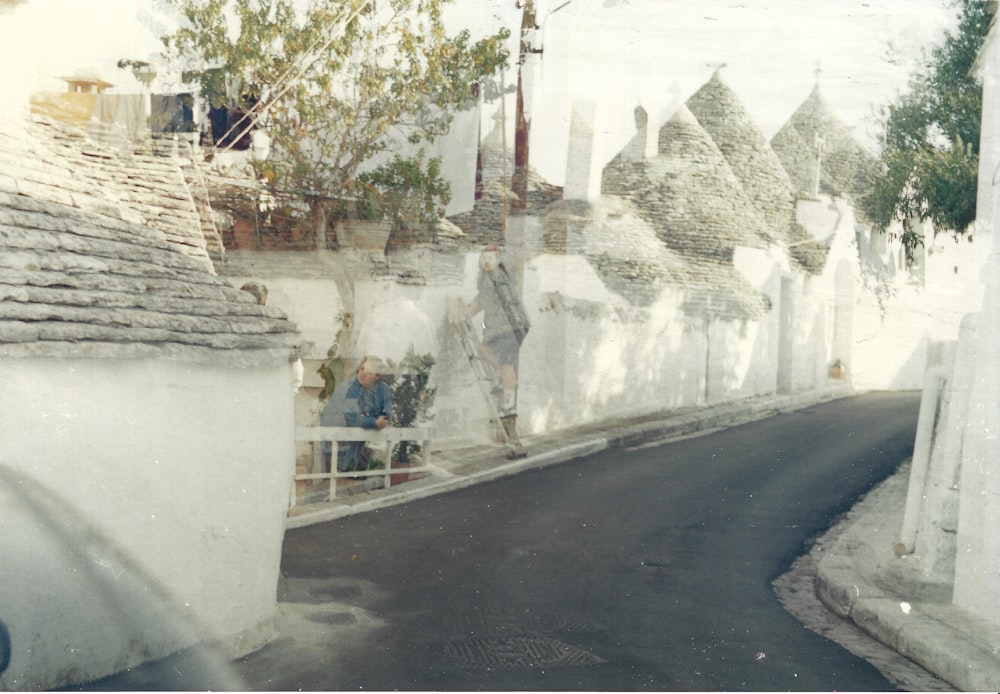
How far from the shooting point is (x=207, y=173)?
17.3 feet

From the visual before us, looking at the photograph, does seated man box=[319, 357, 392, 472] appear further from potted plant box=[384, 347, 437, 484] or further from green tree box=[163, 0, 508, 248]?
green tree box=[163, 0, 508, 248]

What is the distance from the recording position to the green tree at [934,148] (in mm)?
5375

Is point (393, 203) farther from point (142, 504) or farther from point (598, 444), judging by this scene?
point (142, 504)

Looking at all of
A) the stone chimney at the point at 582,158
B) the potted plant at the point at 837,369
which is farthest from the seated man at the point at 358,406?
the potted plant at the point at 837,369

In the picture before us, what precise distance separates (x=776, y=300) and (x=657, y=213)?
1.13 m

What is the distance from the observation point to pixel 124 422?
3873 mm

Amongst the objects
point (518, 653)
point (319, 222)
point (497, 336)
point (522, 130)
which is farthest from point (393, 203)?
point (518, 653)

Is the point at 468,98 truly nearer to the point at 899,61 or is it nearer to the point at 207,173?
the point at 207,173

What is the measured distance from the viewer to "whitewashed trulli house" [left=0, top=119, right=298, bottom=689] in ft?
11.8

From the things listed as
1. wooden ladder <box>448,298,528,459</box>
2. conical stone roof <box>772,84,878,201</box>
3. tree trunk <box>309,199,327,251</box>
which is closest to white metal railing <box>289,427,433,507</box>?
wooden ladder <box>448,298,528,459</box>

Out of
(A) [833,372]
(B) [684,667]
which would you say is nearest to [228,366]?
(B) [684,667]

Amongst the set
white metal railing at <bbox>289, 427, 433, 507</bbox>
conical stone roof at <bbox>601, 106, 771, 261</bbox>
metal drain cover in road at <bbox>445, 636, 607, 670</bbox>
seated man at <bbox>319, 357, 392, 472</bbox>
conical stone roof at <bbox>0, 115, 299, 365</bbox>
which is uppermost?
conical stone roof at <bbox>601, 106, 771, 261</bbox>

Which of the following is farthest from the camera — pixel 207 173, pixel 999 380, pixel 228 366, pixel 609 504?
pixel 609 504

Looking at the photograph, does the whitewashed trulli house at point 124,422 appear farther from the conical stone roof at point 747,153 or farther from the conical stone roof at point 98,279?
the conical stone roof at point 747,153
